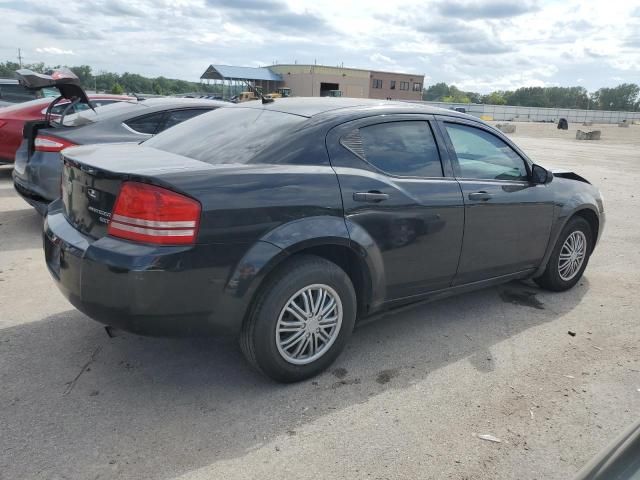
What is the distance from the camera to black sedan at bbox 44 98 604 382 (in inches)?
104

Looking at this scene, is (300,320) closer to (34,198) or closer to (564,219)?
(564,219)

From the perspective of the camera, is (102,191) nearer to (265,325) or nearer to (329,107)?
(265,325)

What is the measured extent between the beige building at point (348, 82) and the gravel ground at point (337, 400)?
66.2 meters

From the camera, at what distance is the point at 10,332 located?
364 cm

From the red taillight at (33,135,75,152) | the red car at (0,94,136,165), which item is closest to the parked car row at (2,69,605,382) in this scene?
the red taillight at (33,135,75,152)

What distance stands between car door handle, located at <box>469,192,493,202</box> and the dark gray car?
3943 mm

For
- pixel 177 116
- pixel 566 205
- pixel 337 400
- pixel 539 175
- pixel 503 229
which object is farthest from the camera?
pixel 177 116

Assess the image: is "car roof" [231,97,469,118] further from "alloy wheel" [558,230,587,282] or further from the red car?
the red car

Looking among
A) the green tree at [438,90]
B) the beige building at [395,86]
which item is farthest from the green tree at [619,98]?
the beige building at [395,86]

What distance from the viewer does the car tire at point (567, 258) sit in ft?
15.4

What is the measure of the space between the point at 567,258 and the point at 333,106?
108 inches

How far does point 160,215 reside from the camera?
102 inches

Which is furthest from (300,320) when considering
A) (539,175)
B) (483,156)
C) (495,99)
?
(495,99)

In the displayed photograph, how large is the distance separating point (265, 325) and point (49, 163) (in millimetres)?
3861
